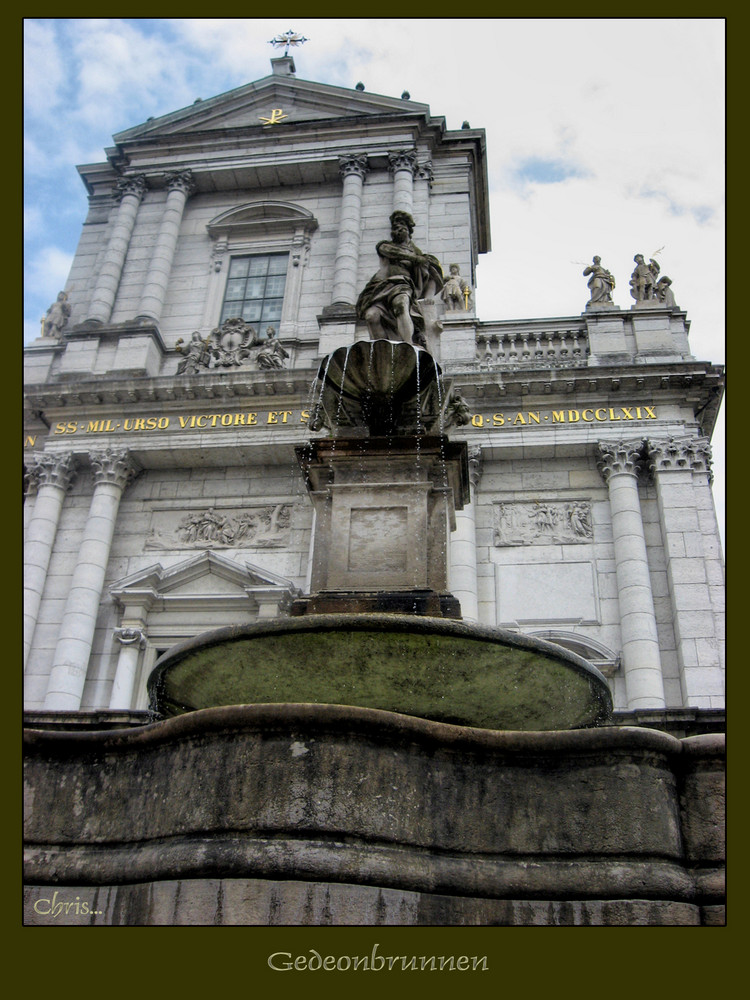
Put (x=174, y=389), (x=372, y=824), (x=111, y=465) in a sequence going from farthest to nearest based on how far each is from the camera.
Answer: (x=174, y=389)
(x=111, y=465)
(x=372, y=824)

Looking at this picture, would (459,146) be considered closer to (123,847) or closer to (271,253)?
(271,253)

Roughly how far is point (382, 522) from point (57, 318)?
16558 millimetres

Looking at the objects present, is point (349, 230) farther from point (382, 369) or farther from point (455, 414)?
point (382, 369)

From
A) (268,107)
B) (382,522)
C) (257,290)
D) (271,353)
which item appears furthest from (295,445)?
(268,107)

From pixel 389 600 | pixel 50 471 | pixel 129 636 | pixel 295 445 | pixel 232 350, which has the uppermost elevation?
pixel 232 350

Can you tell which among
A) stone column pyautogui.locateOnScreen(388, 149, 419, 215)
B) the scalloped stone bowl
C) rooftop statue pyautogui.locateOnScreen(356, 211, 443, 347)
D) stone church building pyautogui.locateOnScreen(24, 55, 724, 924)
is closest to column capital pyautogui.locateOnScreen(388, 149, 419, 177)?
stone column pyautogui.locateOnScreen(388, 149, 419, 215)

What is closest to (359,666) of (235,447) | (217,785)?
(217,785)

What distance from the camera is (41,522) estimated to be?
670 inches

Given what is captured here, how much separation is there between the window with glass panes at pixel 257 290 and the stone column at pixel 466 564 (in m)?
7.69

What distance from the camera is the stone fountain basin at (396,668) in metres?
5.27

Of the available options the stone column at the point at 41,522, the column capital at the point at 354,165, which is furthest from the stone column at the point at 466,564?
the column capital at the point at 354,165

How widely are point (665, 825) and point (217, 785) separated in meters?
2.14

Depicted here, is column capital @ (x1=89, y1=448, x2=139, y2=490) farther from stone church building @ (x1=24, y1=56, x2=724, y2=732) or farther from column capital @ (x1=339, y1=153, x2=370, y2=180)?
column capital @ (x1=339, y1=153, x2=370, y2=180)

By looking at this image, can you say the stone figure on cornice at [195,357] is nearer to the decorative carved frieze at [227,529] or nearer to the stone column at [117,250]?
the stone column at [117,250]
